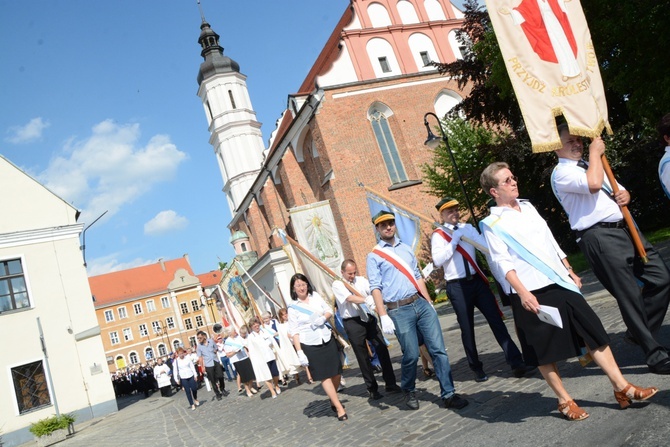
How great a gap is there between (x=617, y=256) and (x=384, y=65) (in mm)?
27386

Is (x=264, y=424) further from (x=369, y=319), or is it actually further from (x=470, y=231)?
(x=470, y=231)

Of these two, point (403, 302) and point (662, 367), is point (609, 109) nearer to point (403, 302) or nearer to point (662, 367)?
point (403, 302)

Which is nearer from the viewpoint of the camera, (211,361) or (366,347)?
(366,347)

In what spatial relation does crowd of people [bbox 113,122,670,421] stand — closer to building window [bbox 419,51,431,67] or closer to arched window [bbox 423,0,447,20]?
building window [bbox 419,51,431,67]

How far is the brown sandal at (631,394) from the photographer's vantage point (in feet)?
13.0

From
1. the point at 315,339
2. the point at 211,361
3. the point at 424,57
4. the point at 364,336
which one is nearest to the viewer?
the point at 315,339

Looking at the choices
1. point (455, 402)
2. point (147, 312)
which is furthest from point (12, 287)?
point (147, 312)

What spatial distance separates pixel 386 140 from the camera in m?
29.5

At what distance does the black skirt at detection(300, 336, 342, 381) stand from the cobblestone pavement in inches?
22.3

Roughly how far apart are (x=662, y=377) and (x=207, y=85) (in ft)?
174

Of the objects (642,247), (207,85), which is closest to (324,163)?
(642,247)

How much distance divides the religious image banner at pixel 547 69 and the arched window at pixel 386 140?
23.6m

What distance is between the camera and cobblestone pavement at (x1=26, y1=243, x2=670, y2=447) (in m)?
3.88

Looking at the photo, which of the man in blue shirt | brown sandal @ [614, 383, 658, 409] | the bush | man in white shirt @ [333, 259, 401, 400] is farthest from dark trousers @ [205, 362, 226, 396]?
brown sandal @ [614, 383, 658, 409]
